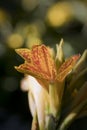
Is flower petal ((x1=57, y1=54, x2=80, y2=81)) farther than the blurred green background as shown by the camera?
No

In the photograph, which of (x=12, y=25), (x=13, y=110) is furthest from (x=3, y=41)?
(x=13, y=110)

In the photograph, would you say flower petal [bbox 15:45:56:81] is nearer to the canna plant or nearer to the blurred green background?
the canna plant

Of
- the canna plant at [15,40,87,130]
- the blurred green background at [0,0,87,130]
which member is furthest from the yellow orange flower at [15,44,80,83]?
the blurred green background at [0,0,87,130]

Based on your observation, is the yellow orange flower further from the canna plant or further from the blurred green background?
the blurred green background

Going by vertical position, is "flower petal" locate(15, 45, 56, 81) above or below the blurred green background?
above

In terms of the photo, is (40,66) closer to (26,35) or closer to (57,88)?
(57,88)

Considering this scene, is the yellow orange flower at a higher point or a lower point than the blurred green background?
higher

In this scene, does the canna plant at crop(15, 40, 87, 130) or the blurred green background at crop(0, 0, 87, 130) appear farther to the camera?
the blurred green background at crop(0, 0, 87, 130)
